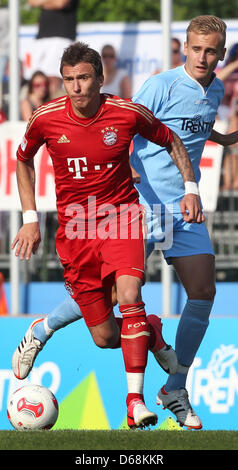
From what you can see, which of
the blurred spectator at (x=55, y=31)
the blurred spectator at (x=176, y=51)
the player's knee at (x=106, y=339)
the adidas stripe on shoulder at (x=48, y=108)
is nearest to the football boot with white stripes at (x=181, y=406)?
the player's knee at (x=106, y=339)

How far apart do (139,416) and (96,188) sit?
60.5 inches

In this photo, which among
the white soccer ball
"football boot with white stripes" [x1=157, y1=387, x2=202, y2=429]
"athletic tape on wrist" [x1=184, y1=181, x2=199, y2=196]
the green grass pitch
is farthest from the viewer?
"football boot with white stripes" [x1=157, y1=387, x2=202, y2=429]

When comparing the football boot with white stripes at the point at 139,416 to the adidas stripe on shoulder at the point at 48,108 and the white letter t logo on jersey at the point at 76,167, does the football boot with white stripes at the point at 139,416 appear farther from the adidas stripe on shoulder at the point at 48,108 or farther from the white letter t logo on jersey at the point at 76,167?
the adidas stripe on shoulder at the point at 48,108

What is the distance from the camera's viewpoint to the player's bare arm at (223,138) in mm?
8016

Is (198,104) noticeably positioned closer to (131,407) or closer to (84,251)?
→ (84,251)

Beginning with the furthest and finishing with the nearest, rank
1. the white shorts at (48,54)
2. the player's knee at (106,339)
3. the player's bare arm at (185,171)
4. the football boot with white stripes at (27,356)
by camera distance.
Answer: the white shorts at (48,54) < the football boot with white stripes at (27,356) < the player's knee at (106,339) < the player's bare arm at (185,171)

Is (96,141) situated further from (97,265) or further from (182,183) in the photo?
(182,183)

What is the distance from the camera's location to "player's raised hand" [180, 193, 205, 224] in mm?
6648

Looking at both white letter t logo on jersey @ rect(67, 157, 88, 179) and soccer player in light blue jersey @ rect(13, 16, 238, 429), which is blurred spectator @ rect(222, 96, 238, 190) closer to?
soccer player in light blue jersey @ rect(13, 16, 238, 429)

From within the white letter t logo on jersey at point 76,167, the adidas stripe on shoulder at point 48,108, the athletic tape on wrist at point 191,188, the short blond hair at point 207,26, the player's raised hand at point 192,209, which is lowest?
the player's raised hand at point 192,209

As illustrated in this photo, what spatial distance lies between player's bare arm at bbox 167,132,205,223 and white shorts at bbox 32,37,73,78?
557 cm

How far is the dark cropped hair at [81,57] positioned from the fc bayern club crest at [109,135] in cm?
35

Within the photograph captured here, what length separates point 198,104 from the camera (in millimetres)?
7547

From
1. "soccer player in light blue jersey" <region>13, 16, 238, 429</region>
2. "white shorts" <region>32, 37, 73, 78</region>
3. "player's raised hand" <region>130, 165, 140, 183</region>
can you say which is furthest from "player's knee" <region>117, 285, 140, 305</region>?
"white shorts" <region>32, 37, 73, 78</region>
